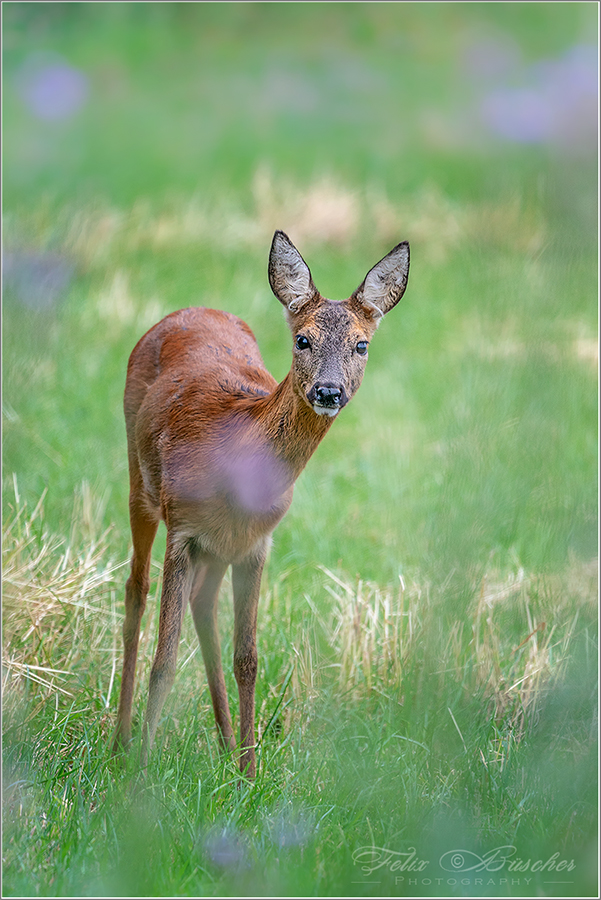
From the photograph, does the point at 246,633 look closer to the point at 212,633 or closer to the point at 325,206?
the point at 212,633

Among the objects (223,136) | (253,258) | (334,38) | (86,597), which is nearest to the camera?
(86,597)

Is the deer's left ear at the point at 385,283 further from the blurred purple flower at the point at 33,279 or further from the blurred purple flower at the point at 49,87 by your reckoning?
the blurred purple flower at the point at 49,87

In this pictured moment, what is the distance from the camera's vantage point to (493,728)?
3.32 meters

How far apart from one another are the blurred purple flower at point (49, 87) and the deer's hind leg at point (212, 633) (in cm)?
384

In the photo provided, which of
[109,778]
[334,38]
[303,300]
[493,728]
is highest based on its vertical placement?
[334,38]

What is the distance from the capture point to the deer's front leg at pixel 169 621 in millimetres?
3672

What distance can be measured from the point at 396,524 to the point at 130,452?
8.21 feet

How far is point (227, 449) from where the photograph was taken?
3678mm

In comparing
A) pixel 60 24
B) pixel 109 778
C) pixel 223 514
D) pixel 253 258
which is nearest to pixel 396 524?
pixel 223 514

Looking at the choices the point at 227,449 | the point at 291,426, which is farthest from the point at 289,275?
the point at 227,449

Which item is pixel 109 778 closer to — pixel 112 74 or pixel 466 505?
pixel 466 505

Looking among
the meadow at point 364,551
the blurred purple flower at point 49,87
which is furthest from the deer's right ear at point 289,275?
the blurred purple flower at point 49,87
